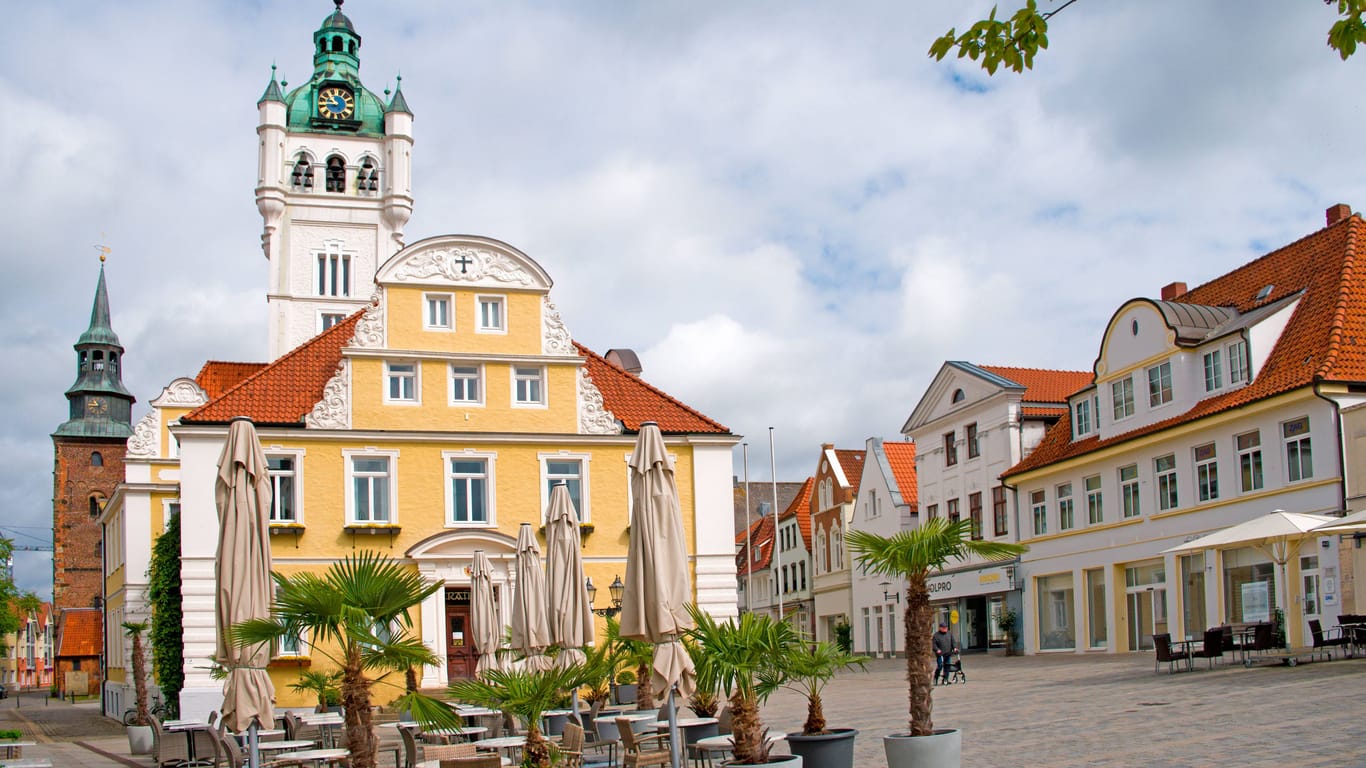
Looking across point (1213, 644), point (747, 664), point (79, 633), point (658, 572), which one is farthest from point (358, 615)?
point (79, 633)

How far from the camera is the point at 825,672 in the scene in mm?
11953

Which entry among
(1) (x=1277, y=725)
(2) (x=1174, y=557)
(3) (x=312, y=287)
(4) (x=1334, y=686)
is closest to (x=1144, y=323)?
(2) (x=1174, y=557)

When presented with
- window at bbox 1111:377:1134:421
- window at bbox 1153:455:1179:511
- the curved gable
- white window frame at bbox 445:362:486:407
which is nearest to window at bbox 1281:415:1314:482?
window at bbox 1153:455:1179:511

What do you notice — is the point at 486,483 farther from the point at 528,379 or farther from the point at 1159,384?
the point at 1159,384

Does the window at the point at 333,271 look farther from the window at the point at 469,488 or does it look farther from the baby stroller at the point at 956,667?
the baby stroller at the point at 956,667

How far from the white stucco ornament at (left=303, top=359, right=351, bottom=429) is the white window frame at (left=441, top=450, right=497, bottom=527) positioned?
244 cm

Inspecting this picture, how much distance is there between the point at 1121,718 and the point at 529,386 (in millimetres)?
19538

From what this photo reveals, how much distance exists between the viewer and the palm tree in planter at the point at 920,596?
11.5 meters

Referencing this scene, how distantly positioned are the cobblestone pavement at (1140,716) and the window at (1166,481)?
833 cm

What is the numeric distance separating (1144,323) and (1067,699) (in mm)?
18319

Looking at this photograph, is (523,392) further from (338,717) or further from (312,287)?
(312,287)

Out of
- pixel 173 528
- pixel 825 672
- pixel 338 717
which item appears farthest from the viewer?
pixel 173 528

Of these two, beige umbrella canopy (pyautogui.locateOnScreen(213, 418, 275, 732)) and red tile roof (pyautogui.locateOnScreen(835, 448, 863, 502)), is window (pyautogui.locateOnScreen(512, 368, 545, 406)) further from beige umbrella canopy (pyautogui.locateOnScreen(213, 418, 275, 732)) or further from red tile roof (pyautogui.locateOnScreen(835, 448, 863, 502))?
red tile roof (pyautogui.locateOnScreen(835, 448, 863, 502))

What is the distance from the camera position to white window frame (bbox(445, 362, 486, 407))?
32.7 m
